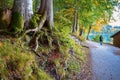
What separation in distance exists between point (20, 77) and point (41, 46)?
111 inches

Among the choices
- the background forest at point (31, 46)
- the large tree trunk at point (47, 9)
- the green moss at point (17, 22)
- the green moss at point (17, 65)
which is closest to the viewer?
the green moss at point (17, 65)

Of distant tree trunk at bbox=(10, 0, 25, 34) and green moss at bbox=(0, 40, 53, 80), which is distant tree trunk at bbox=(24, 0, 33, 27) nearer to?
distant tree trunk at bbox=(10, 0, 25, 34)

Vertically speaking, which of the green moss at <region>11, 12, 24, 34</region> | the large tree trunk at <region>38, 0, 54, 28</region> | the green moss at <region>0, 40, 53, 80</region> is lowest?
the green moss at <region>0, 40, 53, 80</region>

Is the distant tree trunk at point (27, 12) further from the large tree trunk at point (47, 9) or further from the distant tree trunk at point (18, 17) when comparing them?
the large tree trunk at point (47, 9)

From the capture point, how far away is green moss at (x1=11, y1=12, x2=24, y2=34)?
8323 millimetres

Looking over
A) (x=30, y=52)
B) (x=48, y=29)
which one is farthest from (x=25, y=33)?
(x=48, y=29)

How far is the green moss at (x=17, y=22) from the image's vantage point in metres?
8.32

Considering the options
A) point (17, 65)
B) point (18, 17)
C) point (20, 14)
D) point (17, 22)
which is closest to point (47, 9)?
point (20, 14)

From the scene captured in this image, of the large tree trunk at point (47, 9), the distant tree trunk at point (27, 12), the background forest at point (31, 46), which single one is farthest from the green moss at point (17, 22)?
the large tree trunk at point (47, 9)

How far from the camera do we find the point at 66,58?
9.60 meters

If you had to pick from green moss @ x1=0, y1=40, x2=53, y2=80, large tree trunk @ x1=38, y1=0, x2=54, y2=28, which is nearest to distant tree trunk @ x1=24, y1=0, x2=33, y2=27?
large tree trunk @ x1=38, y1=0, x2=54, y2=28

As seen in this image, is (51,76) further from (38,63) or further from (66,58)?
(66,58)

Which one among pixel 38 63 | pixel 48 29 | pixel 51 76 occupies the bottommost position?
pixel 51 76

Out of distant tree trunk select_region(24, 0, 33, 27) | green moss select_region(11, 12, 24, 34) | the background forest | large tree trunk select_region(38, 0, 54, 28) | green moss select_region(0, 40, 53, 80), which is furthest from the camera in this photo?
large tree trunk select_region(38, 0, 54, 28)
